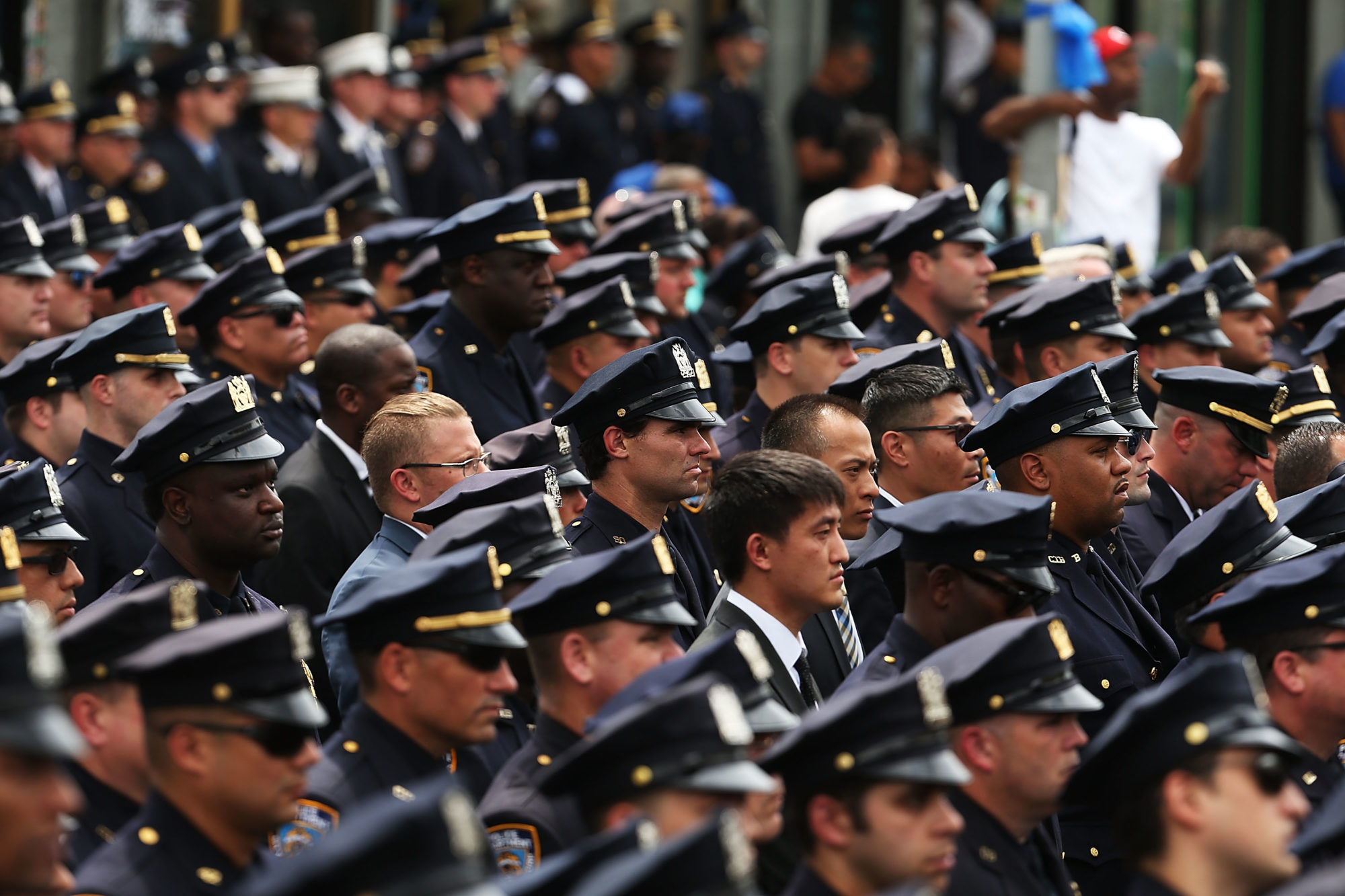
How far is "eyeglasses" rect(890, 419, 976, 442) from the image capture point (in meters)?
5.66

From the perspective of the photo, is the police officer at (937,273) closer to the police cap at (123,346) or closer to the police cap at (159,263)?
the police cap at (159,263)

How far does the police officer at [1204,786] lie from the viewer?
330 cm

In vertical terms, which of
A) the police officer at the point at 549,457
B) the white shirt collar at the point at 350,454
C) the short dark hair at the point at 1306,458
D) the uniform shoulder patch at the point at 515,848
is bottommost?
the short dark hair at the point at 1306,458

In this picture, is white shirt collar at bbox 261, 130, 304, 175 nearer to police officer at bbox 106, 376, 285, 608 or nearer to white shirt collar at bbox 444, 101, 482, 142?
white shirt collar at bbox 444, 101, 482, 142

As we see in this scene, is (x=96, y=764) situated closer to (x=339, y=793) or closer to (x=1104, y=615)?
(x=339, y=793)

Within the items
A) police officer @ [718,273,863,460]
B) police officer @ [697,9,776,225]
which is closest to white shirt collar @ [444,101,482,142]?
police officer @ [697,9,776,225]

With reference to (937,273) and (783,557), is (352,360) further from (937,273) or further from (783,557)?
(937,273)

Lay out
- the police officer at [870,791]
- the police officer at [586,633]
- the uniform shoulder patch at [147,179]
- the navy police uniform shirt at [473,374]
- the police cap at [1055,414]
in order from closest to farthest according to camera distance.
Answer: the police officer at [870,791] < the police officer at [586,633] < the police cap at [1055,414] < the navy police uniform shirt at [473,374] < the uniform shoulder patch at [147,179]

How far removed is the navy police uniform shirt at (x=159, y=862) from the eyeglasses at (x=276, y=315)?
11.1 ft

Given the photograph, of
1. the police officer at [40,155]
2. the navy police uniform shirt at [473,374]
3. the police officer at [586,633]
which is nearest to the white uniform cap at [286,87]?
the police officer at [40,155]

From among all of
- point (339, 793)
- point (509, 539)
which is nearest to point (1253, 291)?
point (509, 539)

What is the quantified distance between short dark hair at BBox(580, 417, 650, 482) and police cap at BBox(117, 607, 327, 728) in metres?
2.12

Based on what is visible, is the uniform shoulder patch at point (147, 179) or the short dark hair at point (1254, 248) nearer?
the short dark hair at point (1254, 248)

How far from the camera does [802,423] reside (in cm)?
547
